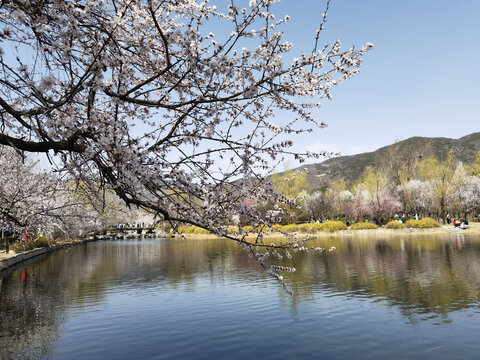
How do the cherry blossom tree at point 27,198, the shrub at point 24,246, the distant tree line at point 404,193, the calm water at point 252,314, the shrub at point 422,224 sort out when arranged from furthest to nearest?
the distant tree line at point 404,193, the shrub at point 422,224, the shrub at point 24,246, the cherry blossom tree at point 27,198, the calm water at point 252,314

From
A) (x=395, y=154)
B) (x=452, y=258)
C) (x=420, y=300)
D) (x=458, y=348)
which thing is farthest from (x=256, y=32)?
(x=395, y=154)

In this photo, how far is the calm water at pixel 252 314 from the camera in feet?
32.4

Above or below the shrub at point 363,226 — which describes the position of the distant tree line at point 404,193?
above

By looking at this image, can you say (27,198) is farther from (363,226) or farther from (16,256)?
(363,226)

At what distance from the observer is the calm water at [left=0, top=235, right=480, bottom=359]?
9.87 meters

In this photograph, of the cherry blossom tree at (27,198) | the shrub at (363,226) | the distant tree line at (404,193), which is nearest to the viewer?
the cherry blossom tree at (27,198)

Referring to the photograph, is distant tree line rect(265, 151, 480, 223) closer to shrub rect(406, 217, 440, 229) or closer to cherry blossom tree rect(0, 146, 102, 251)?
shrub rect(406, 217, 440, 229)

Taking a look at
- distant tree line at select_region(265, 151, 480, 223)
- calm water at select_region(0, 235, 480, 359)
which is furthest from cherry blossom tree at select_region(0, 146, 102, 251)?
distant tree line at select_region(265, 151, 480, 223)

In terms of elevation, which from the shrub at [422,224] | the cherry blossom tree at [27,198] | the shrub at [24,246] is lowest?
the shrub at [422,224]

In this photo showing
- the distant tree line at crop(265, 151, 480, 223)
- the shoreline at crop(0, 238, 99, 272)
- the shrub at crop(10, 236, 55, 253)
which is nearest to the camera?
the shoreline at crop(0, 238, 99, 272)

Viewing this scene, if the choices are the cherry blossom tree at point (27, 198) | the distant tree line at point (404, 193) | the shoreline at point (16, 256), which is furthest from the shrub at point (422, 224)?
the shoreline at point (16, 256)

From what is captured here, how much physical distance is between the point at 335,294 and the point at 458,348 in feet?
20.5

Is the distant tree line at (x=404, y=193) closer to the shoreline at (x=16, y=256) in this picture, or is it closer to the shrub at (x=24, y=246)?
the shoreline at (x=16, y=256)

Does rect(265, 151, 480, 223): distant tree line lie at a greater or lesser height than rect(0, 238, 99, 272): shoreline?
greater
